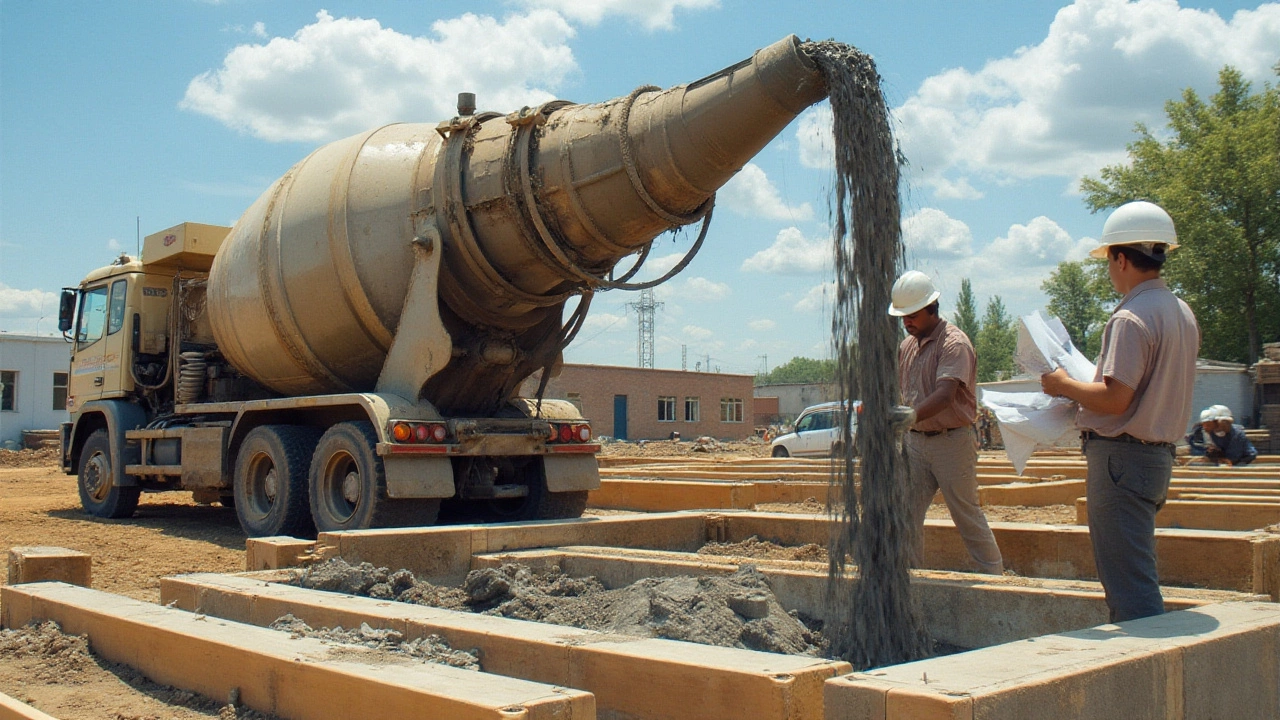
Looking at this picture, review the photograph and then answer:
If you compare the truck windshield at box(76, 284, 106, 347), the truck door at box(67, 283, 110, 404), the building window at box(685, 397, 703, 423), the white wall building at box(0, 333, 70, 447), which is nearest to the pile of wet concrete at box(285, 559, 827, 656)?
the truck door at box(67, 283, 110, 404)

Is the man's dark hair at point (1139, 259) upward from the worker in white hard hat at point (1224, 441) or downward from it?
upward

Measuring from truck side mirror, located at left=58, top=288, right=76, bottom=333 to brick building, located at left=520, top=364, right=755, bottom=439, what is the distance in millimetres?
27363

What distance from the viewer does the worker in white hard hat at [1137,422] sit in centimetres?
390

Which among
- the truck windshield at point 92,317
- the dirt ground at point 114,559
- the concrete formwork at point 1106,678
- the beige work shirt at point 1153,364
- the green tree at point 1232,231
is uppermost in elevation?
the green tree at point 1232,231

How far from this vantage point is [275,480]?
9781 millimetres

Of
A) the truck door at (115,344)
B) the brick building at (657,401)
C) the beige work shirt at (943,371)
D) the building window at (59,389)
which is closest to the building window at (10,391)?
the building window at (59,389)

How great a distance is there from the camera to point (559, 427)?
9.61m

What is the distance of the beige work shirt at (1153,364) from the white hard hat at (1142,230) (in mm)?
202

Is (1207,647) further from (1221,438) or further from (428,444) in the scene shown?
(1221,438)

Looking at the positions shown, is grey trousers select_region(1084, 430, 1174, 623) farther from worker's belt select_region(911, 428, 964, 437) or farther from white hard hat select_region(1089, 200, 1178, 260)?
worker's belt select_region(911, 428, 964, 437)

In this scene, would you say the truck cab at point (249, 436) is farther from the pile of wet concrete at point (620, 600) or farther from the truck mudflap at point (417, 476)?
the pile of wet concrete at point (620, 600)

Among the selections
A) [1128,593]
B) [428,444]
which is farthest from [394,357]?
[1128,593]

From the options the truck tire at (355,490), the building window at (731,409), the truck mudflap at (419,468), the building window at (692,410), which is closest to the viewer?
the truck mudflap at (419,468)

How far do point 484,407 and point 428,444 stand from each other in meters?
1.35
